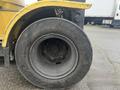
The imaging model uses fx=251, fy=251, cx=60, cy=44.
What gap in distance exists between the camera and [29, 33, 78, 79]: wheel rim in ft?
12.5

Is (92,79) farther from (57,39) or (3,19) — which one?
(3,19)

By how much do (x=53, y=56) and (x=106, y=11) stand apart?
15.3 metres

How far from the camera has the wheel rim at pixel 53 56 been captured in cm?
382

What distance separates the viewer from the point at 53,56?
4.13 m

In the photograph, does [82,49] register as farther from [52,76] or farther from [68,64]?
[52,76]

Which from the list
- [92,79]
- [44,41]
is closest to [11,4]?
[44,41]

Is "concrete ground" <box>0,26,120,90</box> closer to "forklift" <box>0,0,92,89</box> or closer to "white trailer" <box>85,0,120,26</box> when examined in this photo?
"forklift" <box>0,0,92,89</box>

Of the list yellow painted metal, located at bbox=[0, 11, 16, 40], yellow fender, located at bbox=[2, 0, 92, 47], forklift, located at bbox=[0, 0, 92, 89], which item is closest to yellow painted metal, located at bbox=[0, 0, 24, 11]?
yellow painted metal, located at bbox=[0, 11, 16, 40]

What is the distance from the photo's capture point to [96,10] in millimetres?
19016

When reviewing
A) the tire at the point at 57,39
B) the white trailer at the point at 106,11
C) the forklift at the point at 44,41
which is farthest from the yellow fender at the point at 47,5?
the white trailer at the point at 106,11

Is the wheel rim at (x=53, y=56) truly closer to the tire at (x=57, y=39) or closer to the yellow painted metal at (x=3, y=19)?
the tire at (x=57, y=39)

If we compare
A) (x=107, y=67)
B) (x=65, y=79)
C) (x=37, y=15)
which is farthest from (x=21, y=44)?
(x=107, y=67)

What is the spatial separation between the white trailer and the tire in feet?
49.9

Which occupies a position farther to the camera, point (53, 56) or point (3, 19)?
point (3, 19)
